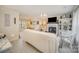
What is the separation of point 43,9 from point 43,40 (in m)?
0.67

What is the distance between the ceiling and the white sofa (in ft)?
1.37

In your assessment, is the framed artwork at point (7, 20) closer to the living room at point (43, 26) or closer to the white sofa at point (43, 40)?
the living room at point (43, 26)

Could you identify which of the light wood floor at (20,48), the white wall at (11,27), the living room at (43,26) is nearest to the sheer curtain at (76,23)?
the living room at (43,26)

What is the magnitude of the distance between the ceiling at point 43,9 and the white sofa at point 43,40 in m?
0.42

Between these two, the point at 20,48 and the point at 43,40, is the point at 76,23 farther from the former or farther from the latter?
the point at 20,48

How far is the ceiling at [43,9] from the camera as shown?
203 centimetres

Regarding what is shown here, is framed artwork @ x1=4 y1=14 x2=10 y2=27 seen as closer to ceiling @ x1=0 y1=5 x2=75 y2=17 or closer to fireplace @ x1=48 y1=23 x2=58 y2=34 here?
ceiling @ x1=0 y1=5 x2=75 y2=17

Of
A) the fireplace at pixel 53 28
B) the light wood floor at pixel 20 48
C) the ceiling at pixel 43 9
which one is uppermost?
the ceiling at pixel 43 9

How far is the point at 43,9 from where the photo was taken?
205 centimetres

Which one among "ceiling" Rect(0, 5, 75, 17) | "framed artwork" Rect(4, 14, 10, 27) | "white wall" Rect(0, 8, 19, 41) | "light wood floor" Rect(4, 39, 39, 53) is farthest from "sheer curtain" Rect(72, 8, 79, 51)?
"framed artwork" Rect(4, 14, 10, 27)

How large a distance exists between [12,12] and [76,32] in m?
1.40

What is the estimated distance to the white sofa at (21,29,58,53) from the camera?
81.4 inches

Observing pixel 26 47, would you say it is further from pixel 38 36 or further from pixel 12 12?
pixel 12 12

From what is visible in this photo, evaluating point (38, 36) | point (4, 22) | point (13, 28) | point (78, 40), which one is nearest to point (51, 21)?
point (38, 36)
